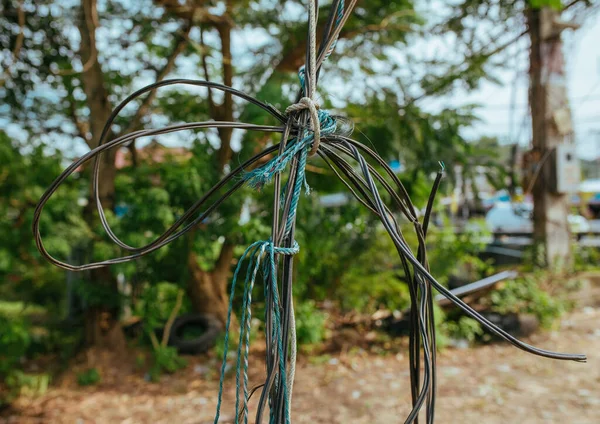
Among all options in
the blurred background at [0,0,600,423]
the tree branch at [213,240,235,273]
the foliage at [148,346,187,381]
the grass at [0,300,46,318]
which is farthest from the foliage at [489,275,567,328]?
the grass at [0,300,46,318]

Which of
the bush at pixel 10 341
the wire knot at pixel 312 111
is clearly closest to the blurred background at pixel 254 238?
the bush at pixel 10 341

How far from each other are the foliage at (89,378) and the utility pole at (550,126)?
607 centimetres

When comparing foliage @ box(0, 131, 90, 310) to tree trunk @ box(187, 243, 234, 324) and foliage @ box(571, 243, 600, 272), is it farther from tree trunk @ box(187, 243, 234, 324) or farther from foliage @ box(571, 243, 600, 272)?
foliage @ box(571, 243, 600, 272)

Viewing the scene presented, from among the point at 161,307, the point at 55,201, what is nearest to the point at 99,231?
the point at 55,201

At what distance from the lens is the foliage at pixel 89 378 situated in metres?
4.86

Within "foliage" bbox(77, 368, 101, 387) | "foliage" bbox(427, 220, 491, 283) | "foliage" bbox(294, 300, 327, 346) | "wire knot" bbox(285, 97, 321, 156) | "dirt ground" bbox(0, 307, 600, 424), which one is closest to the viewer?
"wire knot" bbox(285, 97, 321, 156)

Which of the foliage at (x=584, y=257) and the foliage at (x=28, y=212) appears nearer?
the foliage at (x=28, y=212)

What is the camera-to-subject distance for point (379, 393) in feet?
13.7

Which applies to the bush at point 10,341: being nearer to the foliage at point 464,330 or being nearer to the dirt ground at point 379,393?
the dirt ground at point 379,393

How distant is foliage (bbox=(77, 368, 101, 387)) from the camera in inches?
191

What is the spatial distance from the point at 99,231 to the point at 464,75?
451 centimetres

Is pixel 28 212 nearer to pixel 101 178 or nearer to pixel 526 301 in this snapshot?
pixel 101 178

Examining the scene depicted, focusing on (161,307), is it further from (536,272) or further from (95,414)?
(536,272)

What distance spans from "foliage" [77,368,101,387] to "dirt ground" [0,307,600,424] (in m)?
0.08
